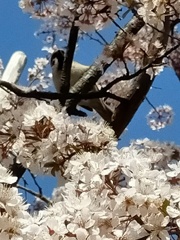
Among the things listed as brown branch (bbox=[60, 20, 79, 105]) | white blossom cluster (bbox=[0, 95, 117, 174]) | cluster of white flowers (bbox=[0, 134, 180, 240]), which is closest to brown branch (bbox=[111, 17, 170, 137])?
brown branch (bbox=[60, 20, 79, 105])

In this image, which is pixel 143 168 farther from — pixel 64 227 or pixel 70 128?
pixel 70 128

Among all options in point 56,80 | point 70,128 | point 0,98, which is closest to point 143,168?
point 70,128

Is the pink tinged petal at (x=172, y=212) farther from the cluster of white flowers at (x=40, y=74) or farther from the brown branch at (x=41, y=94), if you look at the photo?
the cluster of white flowers at (x=40, y=74)

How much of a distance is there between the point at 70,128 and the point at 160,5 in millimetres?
442

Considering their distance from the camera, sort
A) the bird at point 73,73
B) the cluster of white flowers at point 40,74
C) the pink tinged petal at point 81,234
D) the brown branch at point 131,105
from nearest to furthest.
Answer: the pink tinged petal at point 81,234
the brown branch at point 131,105
the bird at point 73,73
the cluster of white flowers at point 40,74

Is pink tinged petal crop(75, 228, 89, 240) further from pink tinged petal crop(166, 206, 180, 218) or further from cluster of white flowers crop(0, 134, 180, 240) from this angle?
pink tinged petal crop(166, 206, 180, 218)

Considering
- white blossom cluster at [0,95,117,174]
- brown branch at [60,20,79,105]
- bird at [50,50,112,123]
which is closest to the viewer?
white blossom cluster at [0,95,117,174]

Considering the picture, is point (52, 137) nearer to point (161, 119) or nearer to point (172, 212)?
point (172, 212)

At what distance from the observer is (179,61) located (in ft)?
12.0

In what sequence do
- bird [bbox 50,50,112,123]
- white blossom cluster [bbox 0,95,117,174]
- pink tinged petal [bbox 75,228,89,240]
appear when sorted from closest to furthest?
1. pink tinged petal [bbox 75,228,89,240]
2. white blossom cluster [bbox 0,95,117,174]
3. bird [bbox 50,50,112,123]

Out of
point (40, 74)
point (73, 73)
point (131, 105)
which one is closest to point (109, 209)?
point (131, 105)

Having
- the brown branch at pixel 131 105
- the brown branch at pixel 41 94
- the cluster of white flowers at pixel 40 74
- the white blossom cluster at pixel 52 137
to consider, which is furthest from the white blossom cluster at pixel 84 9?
the cluster of white flowers at pixel 40 74

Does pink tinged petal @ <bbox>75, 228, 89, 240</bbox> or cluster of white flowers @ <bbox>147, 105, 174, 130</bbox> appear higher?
cluster of white flowers @ <bbox>147, 105, 174, 130</bbox>

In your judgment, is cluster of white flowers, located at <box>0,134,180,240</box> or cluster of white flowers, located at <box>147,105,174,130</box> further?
cluster of white flowers, located at <box>147,105,174,130</box>
